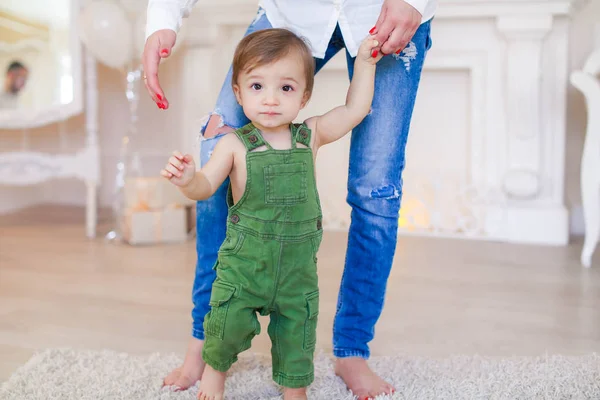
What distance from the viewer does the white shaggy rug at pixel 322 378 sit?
1232mm

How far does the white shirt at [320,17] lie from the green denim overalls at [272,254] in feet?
0.61

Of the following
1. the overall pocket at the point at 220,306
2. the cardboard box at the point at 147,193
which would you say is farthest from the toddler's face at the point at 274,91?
the cardboard box at the point at 147,193

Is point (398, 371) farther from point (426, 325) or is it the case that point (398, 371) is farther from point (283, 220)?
point (283, 220)

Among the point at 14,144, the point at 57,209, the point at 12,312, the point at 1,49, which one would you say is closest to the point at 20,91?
the point at 1,49

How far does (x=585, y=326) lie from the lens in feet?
5.40

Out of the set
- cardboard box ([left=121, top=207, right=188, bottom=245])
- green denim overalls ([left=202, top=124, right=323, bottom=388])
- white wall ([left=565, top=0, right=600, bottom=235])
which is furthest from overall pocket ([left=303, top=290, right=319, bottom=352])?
white wall ([left=565, top=0, right=600, bottom=235])

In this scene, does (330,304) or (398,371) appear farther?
(330,304)

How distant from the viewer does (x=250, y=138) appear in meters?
1.09

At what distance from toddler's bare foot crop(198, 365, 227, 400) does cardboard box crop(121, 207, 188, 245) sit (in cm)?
153

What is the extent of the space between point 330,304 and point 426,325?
0.93ft

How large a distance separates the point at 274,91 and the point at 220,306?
1.17 feet

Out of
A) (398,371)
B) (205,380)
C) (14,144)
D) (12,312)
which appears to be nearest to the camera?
(205,380)

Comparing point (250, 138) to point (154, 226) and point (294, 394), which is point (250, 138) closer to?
point (294, 394)

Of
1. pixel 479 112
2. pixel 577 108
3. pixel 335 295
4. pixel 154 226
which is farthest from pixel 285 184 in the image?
pixel 577 108
